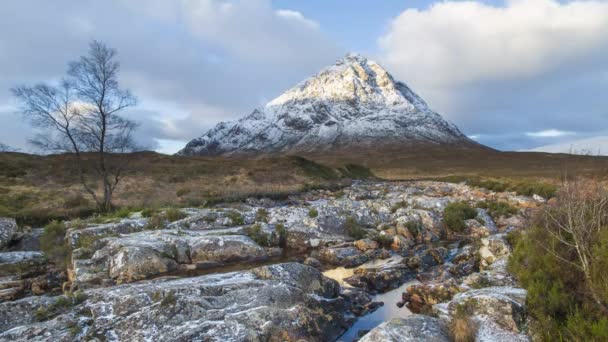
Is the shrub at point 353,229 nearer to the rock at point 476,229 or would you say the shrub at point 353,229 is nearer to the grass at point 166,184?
the rock at point 476,229

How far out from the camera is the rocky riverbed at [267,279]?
731cm

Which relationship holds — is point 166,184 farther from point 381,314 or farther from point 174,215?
point 381,314

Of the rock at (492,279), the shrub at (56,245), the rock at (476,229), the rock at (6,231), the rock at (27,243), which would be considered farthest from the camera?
the rock at (476,229)

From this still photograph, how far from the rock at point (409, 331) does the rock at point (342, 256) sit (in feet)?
22.3

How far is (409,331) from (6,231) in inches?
703

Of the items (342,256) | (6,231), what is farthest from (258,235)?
(6,231)

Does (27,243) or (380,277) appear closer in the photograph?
(380,277)

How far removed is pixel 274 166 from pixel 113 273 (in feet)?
150

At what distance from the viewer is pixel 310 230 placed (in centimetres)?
1723

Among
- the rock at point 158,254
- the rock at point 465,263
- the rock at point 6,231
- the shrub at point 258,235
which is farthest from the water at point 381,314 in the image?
the rock at point 6,231

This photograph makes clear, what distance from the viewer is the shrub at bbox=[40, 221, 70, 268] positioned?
13.4 meters

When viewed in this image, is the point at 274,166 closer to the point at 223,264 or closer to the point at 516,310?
the point at 223,264

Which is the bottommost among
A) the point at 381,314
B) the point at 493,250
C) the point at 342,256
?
the point at 381,314

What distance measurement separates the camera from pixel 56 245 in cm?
1442
